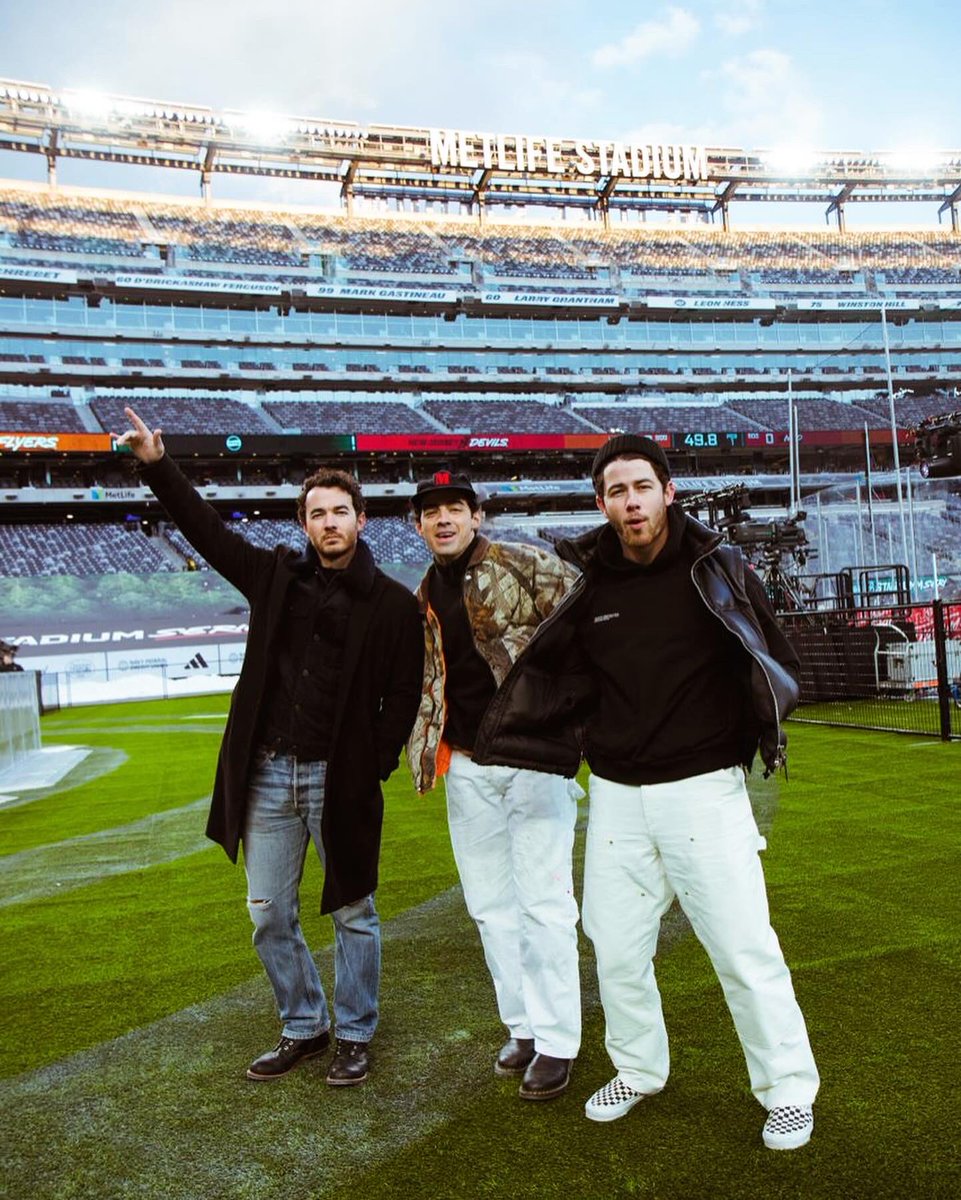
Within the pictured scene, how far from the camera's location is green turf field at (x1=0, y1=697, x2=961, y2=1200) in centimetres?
253

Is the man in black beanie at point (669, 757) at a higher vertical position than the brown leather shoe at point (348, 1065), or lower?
higher

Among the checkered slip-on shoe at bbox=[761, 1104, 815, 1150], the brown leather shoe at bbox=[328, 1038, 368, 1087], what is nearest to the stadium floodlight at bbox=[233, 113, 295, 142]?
the brown leather shoe at bbox=[328, 1038, 368, 1087]

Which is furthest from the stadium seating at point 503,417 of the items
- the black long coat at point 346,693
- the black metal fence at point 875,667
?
the black long coat at point 346,693

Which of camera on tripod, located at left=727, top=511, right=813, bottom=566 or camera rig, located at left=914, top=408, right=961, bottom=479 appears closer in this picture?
camera on tripod, located at left=727, top=511, right=813, bottom=566

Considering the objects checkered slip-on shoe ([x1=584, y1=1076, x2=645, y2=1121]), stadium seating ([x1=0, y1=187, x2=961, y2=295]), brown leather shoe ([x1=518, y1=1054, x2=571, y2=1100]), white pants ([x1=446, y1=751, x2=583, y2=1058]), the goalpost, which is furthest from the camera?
stadium seating ([x1=0, y1=187, x2=961, y2=295])

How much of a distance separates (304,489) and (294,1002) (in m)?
1.79

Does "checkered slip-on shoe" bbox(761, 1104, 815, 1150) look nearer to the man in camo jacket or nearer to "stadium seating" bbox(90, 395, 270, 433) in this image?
the man in camo jacket

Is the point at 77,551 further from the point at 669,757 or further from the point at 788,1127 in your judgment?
the point at 788,1127

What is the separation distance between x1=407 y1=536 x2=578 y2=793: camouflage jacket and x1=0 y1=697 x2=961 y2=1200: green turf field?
104 centimetres

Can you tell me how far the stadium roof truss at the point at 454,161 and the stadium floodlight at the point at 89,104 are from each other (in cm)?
5

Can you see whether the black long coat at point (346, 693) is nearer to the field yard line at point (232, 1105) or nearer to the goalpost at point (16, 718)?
the field yard line at point (232, 1105)

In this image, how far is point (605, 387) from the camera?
182 ft

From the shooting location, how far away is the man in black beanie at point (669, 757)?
2572 mm

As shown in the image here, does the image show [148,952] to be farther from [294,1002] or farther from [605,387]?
[605,387]
